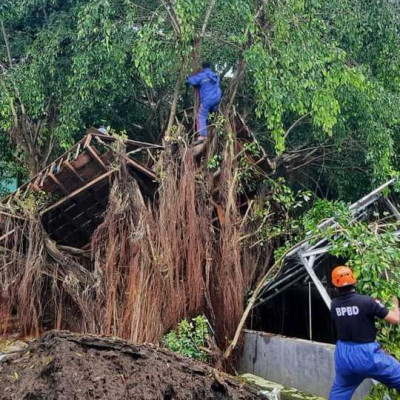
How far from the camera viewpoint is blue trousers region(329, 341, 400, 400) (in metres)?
4.42

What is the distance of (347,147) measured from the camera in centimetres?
980

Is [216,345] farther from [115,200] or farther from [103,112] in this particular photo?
[103,112]

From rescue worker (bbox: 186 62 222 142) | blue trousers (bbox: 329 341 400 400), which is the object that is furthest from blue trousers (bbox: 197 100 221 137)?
blue trousers (bbox: 329 341 400 400)

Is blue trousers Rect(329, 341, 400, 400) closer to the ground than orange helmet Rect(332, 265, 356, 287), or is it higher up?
closer to the ground

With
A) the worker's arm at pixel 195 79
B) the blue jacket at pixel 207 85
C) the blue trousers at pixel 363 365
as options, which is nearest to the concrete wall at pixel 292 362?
the blue trousers at pixel 363 365

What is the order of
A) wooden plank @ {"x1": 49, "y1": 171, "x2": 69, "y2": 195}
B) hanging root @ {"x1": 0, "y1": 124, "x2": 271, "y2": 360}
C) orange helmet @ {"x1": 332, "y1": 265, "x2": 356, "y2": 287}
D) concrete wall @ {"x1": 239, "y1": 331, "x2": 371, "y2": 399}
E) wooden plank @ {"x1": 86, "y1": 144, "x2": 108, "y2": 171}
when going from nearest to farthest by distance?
1. orange helmet @ {"x1": 332, "y1": 265, "x2": 356, "y2": 287}
2. concrete wall @ {"x1": 239, "y1": 331, "x2": 371, "y2": 399}
3. hanging root @ {"x1": 0, "y1": 124, "x2": 271, "y2": 360}
4. wooden plank @ {"x1": 86, "y1": 144, "x2": 108, "y2": 171}
5. wooden plank @ {"x1": 49, "y1": 171, "x2": 69, "y2": 195}

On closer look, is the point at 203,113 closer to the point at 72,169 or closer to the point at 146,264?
the point at 72,169

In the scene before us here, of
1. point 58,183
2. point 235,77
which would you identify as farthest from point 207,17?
point 58,183

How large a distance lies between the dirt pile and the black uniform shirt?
1222 mm

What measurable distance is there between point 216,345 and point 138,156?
11.2 feet

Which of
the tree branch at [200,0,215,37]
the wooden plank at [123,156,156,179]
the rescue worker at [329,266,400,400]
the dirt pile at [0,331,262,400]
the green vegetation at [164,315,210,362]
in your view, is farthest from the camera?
the tree branch at [200,0,215,37]

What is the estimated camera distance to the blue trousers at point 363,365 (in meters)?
4.42

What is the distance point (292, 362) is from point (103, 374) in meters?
2.86

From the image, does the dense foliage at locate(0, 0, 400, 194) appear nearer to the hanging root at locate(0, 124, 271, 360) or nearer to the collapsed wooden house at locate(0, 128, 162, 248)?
the collapsed wooden house at locate(0, 128, 162, 248)
